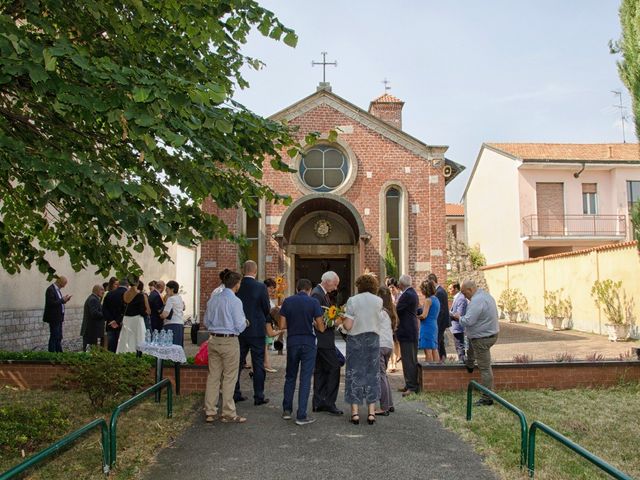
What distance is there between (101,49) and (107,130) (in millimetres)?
953

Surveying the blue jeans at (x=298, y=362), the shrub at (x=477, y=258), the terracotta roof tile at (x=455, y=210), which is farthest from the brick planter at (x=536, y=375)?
the terracotta roof tile at (x=455, y=210)

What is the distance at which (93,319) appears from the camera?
12547mm

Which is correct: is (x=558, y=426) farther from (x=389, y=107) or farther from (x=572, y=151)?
(x=572, y=151)

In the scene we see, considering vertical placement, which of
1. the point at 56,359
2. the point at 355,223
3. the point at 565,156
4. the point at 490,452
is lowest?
the point at 490,452

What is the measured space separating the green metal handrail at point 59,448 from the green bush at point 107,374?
7.62 ft

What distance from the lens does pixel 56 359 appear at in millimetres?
9547

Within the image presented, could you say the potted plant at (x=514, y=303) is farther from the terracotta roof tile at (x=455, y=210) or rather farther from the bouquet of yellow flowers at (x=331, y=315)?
the bouquet of yellow flowers at (x=331, y=315)

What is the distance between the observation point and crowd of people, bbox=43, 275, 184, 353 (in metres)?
11.0

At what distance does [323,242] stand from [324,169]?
2477 mm

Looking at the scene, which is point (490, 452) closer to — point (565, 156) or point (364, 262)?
point (364, 262)

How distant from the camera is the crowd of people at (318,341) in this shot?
7547 mm

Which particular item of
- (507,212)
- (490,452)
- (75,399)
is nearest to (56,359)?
(75,399)

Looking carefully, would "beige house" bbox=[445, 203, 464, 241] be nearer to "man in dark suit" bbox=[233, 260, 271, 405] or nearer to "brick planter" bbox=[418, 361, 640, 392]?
"brick planter" bbox=[418, 361, 640, 392]

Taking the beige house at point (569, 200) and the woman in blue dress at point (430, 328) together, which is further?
the beige house at point (569, 200)
